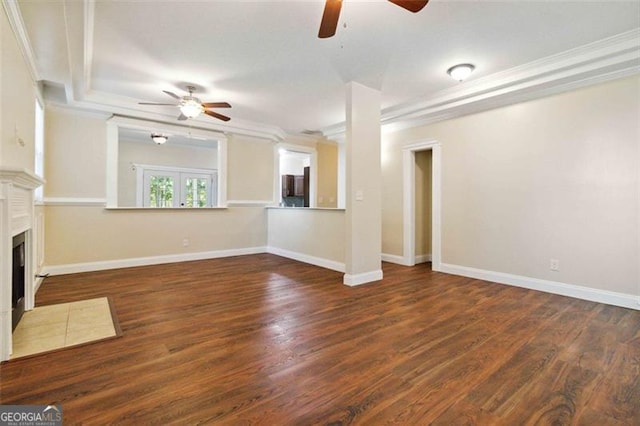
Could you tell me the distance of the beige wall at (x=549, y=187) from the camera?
3145mm

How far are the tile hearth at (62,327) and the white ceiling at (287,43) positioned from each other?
2504 millimetres

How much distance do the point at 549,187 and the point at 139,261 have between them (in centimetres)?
615

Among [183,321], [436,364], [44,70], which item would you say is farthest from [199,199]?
[436,364]

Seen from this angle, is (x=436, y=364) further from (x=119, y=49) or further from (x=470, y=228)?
(x=119, y=49)

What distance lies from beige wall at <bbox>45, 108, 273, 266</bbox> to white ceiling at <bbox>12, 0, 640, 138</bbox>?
0.53 meters

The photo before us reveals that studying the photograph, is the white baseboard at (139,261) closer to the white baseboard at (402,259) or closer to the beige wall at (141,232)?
the beige wall at (141,232)

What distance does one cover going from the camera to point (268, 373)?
1.83 meters

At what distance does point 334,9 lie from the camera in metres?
1.98

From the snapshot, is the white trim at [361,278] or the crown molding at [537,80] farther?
the white trim at [361,278]

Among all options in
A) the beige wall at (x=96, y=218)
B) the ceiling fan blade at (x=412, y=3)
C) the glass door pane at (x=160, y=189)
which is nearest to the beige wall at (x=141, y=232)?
the beige wall at (x=96, y=218)

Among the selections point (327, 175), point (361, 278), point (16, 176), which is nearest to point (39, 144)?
point (16, 176)

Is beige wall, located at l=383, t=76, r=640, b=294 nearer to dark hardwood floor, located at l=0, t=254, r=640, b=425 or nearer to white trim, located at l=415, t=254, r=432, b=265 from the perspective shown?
dark hardwood floor, located at l=0, t=254, r=640, b=425

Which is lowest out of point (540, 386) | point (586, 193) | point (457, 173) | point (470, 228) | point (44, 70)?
point (540, 386)

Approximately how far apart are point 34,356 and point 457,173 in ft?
16.6
